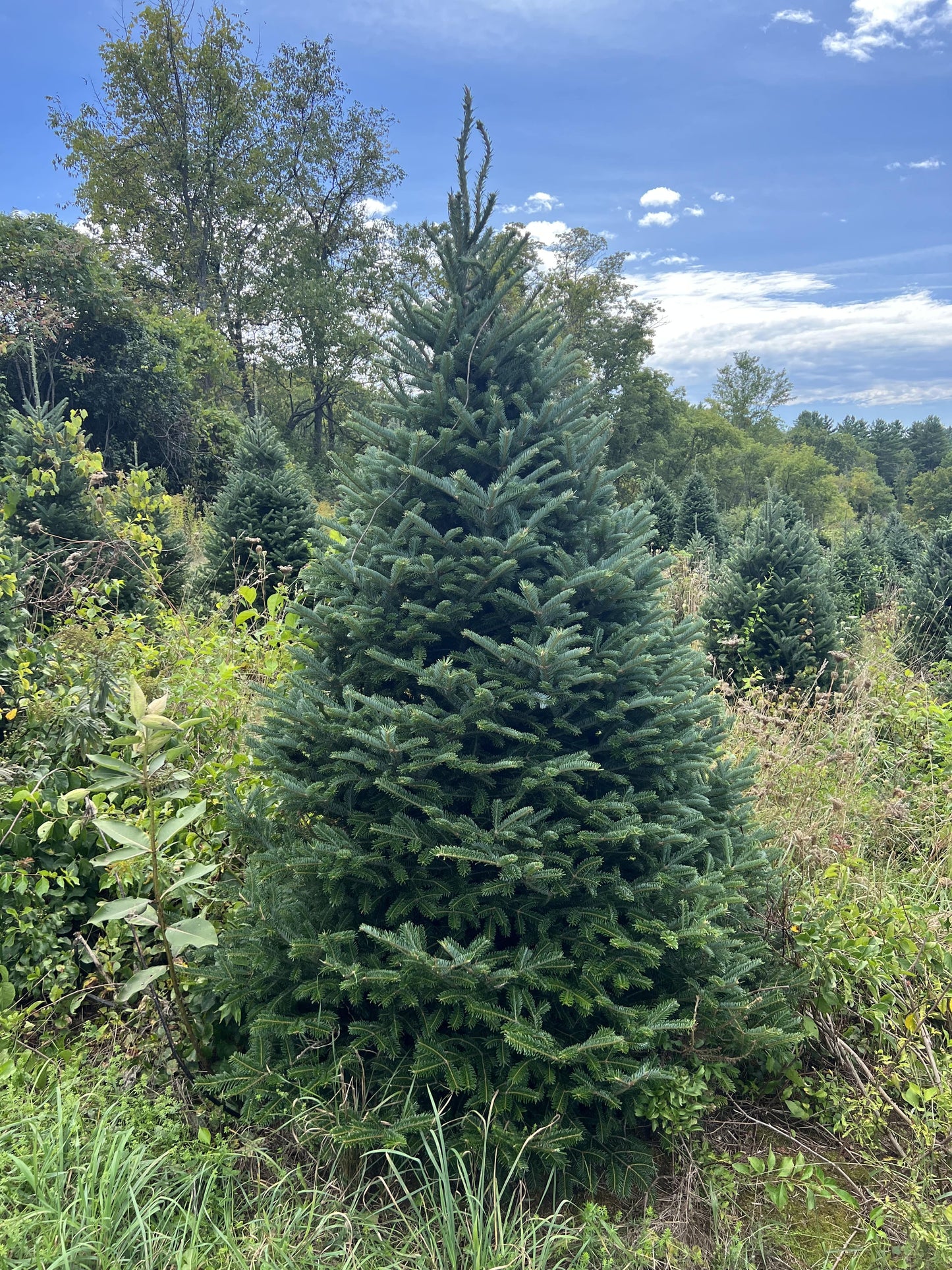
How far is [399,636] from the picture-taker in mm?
2346

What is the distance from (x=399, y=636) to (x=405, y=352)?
1.10m

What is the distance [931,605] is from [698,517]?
971 cm

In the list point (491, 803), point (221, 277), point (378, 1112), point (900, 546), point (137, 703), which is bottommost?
point (378, 1112)

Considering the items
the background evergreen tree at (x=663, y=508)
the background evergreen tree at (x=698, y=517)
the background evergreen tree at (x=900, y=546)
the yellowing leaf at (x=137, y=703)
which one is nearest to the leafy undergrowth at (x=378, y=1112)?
the yellowing leaf at (x=137, y=703)

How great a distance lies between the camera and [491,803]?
2.32 m

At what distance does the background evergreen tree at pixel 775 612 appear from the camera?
6469 mm

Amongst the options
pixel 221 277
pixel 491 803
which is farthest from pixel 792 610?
pixel 221 277

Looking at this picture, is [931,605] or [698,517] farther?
[698,517]

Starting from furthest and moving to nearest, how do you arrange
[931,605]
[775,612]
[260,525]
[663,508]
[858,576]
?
[663,508], [858,576], [260,525], [931,605], [775,612]

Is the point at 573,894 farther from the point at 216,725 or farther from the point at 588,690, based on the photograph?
the point at 216,725

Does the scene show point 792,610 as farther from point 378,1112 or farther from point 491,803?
point 378,1112

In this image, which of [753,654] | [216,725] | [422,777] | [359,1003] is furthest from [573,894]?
[753,654]

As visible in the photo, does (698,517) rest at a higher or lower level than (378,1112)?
higher

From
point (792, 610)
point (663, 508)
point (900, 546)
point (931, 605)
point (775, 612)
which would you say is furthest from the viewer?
point (663, 508)
